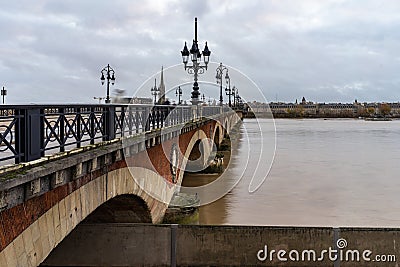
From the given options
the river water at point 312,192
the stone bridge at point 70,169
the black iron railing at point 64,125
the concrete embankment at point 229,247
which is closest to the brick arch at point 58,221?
the stone bridge at point 70,169

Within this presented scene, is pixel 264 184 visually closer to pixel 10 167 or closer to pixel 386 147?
pixel 10 167

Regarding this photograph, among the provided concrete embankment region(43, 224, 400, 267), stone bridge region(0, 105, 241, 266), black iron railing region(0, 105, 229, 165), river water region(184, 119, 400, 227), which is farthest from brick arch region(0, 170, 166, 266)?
river water region(184, 119, 400, 227)

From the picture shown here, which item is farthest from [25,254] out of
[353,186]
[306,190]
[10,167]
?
[353,186]

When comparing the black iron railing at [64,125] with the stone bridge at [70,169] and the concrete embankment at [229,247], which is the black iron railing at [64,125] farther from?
the concrete embankment at [229,247]

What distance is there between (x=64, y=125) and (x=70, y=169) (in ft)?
1.97

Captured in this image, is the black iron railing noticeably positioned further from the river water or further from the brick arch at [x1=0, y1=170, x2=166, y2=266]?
the river water

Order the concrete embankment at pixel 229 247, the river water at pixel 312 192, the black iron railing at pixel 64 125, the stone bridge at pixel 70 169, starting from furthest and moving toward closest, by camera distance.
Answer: the river water at pixel 312 192 → the concrete embankment at pixel 229 247 → the black iron railing at pixel 64 125 → the stone bridge at pixel 70 169

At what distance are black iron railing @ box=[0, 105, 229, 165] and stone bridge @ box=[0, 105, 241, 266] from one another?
0.03 ft

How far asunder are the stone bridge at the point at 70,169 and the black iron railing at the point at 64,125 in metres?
0.01

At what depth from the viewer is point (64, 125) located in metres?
7.11

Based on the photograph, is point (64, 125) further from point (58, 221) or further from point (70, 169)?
point (58, 221)

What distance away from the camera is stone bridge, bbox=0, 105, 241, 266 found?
5.65m

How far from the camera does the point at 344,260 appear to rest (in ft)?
44.7

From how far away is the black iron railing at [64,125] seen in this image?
593 cm
